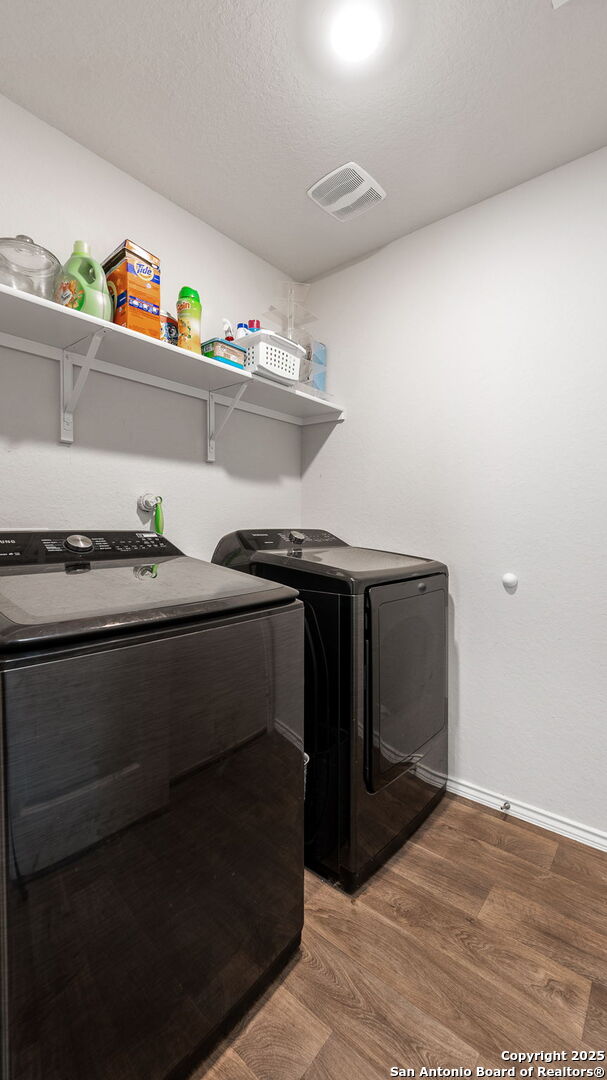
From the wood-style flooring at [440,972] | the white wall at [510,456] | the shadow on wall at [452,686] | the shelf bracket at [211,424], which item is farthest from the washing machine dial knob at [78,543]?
the shadow on wall at [452,686]

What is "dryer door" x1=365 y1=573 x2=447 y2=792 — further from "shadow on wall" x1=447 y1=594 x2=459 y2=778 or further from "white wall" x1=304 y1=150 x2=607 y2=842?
"white wall" x1=304 y1=150 x2=607 y2=842

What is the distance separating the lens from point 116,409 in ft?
5.78

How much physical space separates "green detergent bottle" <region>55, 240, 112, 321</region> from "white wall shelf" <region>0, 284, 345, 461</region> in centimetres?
7

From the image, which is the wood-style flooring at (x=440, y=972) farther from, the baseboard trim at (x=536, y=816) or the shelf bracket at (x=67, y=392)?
the shelf bracket at (x=67, y=392)

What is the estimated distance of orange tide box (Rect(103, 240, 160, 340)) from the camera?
59.7 inches

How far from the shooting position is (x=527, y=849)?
1.65 metres

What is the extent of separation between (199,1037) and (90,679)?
82 centimetres

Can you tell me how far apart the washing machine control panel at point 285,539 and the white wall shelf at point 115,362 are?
442 millimetres

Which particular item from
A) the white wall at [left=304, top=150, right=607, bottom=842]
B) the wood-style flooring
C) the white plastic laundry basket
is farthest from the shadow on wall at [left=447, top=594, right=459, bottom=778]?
the white plastic laundry basket

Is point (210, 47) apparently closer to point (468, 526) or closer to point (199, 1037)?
point (468, 526)

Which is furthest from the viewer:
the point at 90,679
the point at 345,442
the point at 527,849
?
the point at 345,442

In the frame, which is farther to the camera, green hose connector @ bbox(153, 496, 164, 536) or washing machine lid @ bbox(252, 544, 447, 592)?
green hose connector @ bbox(153, 496, 164, 536)

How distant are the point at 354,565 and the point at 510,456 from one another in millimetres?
860

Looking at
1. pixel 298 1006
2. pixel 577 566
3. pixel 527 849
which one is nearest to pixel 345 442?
pixel 577 566
